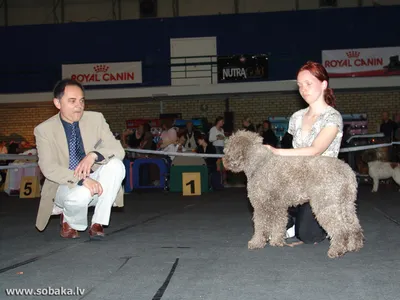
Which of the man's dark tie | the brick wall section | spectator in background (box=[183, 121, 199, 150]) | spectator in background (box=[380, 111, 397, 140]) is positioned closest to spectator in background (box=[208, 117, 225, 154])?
spectator in background (box=[183, 121, 199, 150])

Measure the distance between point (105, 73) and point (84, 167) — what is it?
15055 mm

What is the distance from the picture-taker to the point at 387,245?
443 centimetres

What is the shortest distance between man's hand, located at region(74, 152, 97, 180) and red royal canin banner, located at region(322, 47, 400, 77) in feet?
48.4

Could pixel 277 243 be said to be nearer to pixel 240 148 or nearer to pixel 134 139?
pixel 240 148

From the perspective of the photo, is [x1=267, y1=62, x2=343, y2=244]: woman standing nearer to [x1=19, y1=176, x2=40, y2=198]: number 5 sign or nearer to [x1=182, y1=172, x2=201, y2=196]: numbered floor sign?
[x1=182, y1=172, x2=201, y2=196]: numbered floor sign

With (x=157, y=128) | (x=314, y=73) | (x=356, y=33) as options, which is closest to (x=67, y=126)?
(x=314, y=73)

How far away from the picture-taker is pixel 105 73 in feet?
63.5

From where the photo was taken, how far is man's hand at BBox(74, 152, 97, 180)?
4758 millimetres

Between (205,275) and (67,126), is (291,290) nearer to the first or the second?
(205,275)

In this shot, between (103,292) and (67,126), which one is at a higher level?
(67,126)

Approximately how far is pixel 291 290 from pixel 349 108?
17.8 metres

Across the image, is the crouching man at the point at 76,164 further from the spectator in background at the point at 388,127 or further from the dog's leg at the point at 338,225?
the spectator in background at the point at 388,127

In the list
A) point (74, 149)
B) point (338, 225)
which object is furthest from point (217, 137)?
point (338, 225)

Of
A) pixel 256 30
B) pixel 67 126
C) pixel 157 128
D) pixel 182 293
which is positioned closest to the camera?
pixel 182 293
